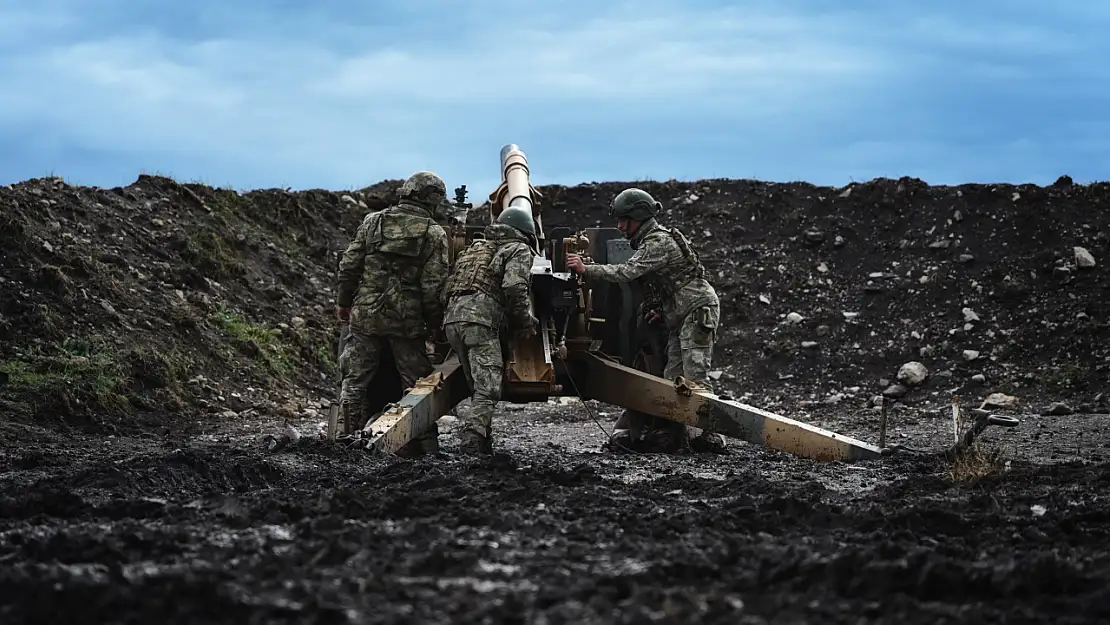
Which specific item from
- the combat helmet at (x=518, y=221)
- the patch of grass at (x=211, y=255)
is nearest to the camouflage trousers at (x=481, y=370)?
the combat helmet at (x=518, y=221)

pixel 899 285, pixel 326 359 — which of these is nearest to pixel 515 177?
pixel 326 359

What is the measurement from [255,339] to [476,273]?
24.6 feet

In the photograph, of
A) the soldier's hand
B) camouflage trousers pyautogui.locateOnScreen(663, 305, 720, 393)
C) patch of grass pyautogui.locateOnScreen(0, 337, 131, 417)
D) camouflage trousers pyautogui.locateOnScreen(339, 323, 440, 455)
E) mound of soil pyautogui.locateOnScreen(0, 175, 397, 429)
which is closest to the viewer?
the soldier's hand

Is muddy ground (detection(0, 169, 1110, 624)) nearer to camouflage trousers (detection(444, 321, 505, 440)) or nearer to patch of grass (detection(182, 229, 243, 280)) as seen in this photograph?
patch of grass (detection(182, 229, 243, 280))

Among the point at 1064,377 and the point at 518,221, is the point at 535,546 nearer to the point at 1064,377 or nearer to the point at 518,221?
the point at 518,221

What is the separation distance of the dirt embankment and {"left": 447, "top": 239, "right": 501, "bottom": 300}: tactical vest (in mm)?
2508

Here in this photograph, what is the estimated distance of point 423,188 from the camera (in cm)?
1112

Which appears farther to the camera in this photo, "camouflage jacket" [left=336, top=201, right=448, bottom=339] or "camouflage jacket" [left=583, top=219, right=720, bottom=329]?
"camouflage jacket" [left=583, top=219, right=720, bottom=329]

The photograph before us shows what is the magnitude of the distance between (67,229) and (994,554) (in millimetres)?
13668

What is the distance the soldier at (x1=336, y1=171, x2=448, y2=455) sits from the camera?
11.0 metres

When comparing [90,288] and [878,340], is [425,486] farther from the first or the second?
[878,340]

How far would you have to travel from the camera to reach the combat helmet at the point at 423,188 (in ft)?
36.4

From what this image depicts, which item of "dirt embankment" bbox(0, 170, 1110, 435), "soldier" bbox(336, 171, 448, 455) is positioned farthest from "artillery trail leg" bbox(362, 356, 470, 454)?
"dirt embankment" bbox(0, 170, 1110, 435)

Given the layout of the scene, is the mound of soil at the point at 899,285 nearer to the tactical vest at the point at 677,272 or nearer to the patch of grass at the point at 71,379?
the tactical vest at the point at 677,272
